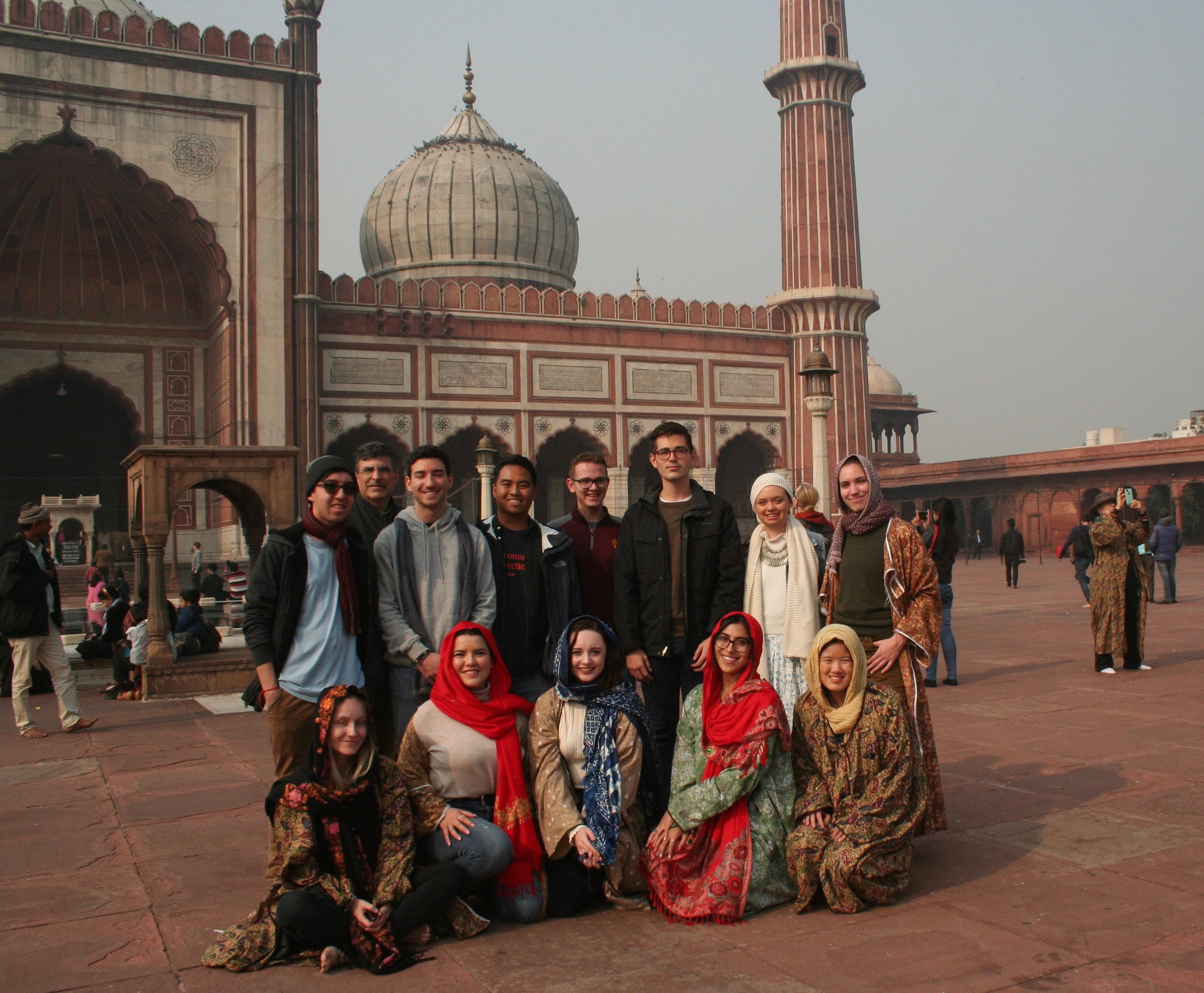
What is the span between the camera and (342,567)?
306 centimetres

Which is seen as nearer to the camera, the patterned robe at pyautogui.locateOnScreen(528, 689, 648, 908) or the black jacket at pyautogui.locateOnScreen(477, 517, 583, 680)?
the patterned robe at pyautogui.locateOnScreen(528, 689, 648, 908)

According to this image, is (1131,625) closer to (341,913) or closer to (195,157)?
(341,913)

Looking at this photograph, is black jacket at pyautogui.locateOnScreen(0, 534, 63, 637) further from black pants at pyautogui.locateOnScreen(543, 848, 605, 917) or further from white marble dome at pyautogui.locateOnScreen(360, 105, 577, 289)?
white marble dome at pyautogui.locateOnScreen(360, 105, 577, 289)

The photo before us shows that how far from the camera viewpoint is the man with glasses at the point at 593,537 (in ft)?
11.4

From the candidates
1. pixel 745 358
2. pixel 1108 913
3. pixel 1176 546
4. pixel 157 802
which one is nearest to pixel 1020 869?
pixel 1108 913

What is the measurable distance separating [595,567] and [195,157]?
49.0 ft

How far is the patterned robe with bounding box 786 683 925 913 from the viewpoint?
270 cm

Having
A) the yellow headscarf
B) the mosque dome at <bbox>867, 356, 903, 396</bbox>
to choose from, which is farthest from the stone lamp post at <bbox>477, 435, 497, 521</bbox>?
the mosque dome at <bbox>867, 356, 903, 396</bbox>

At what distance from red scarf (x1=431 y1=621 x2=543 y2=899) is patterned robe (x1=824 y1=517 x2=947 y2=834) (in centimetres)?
112

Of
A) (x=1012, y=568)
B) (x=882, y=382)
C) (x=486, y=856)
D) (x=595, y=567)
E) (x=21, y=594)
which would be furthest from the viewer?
(x=882, y=382)

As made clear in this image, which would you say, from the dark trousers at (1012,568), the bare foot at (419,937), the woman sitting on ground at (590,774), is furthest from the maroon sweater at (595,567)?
the dark trousers at (1012,568)

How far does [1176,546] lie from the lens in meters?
11.4

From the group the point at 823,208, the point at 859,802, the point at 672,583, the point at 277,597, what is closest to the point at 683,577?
the point at 672,583

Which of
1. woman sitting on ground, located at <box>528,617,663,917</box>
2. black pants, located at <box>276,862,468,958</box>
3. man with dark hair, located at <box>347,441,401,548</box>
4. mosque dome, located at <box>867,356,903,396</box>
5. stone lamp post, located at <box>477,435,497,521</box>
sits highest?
mosque dome, located at <box>867,356,903,396</box>
